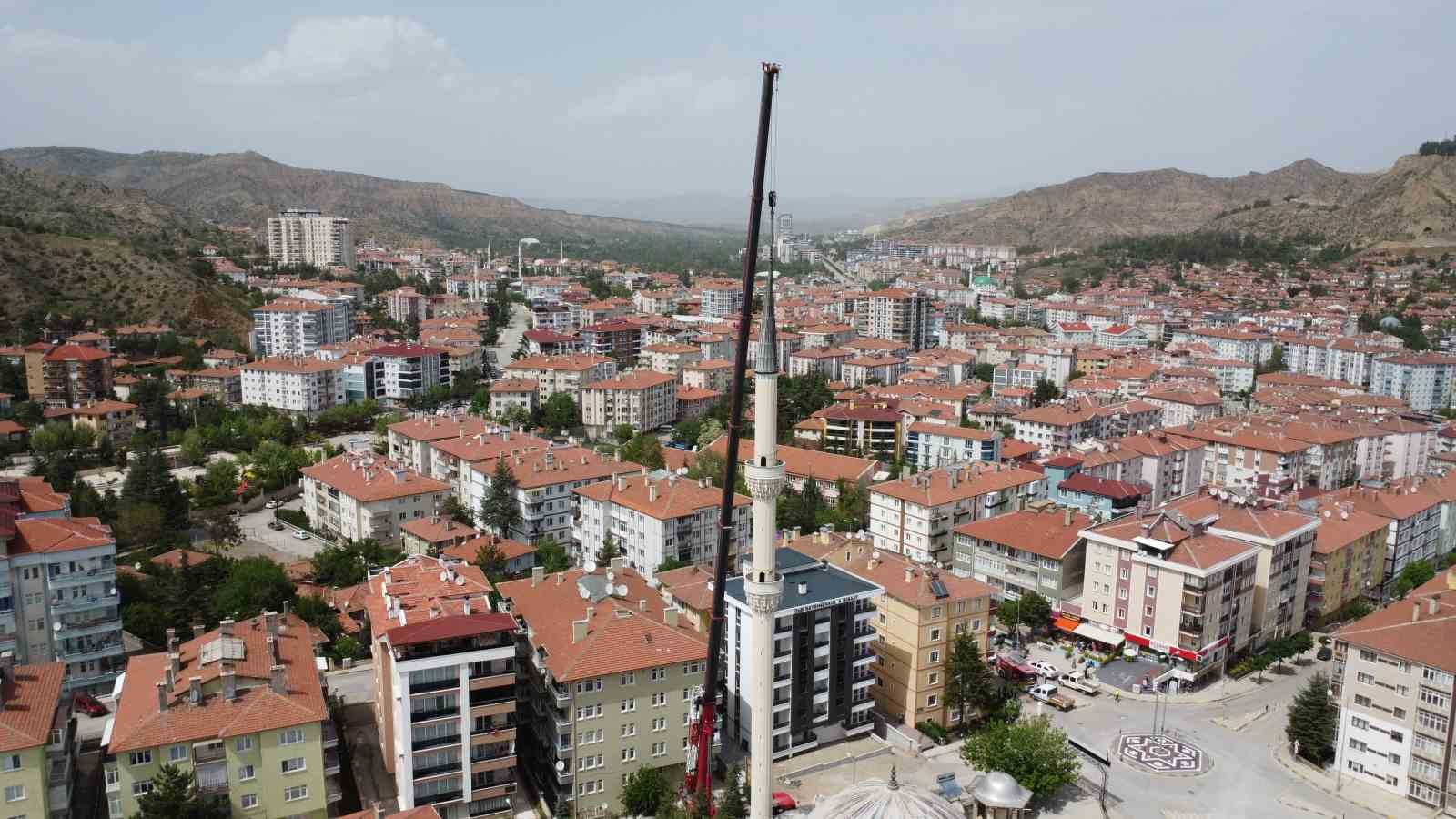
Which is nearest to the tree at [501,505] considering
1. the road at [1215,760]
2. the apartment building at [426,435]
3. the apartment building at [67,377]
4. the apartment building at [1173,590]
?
the apartment building at [426,435]

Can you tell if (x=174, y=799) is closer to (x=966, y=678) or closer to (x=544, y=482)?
(x=966, y=678)

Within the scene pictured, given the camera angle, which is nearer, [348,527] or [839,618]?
[839,618]

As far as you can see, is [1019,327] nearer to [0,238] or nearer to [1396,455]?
[1396,455]

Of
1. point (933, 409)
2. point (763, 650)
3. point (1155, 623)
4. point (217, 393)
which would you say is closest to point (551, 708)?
point (763, 650)

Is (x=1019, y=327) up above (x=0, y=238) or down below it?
below

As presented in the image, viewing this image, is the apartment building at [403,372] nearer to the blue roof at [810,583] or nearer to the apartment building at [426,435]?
the apartment building at [426,435]

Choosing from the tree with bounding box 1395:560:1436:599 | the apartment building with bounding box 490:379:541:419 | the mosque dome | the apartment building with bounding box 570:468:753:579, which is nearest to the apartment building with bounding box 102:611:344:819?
the mosque dome

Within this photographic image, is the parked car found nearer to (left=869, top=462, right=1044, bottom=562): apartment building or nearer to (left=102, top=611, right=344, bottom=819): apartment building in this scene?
(left=869, top=462, right=1044, bottom=562): apartment building

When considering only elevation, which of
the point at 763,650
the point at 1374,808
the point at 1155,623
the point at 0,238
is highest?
the point at 0,238
